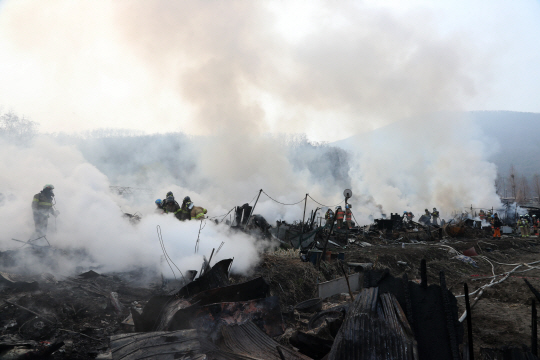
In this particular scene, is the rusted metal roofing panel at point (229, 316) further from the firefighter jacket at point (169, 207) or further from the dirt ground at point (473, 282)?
the firefighter jacket at point (169, 207)

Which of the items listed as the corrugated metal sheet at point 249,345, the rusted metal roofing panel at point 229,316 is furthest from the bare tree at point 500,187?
the corrugated metal sheet at point 249,345

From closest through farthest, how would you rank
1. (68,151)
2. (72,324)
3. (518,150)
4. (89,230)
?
1. (72,324)
2. (89,230)
3. (68,151)
4. (518,150)

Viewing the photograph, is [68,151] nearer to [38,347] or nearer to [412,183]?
[38,347]

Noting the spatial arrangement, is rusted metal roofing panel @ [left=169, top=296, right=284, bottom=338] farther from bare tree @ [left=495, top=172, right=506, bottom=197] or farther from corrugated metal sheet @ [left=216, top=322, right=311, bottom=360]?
bare tree @ [left=495, top=172, right=506, bottom=197]

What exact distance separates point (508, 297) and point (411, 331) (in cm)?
604

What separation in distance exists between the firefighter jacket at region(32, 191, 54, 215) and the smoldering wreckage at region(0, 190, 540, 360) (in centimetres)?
191

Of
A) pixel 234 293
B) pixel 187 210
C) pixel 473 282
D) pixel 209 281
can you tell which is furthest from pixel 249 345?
pixel 473 282

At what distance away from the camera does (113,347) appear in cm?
296

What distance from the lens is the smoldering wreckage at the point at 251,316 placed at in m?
2.93

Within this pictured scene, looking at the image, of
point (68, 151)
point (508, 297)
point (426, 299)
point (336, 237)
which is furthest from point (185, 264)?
point (68, 151)

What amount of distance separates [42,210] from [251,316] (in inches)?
318

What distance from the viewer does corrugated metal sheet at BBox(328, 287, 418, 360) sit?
8.86 feet

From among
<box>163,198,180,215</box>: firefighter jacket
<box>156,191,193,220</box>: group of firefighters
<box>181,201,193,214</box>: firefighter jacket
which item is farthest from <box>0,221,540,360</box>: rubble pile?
<box>163,198,180,215</box>: firefighter jacket

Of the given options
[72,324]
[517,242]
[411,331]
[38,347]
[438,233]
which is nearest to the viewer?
[411,331]
